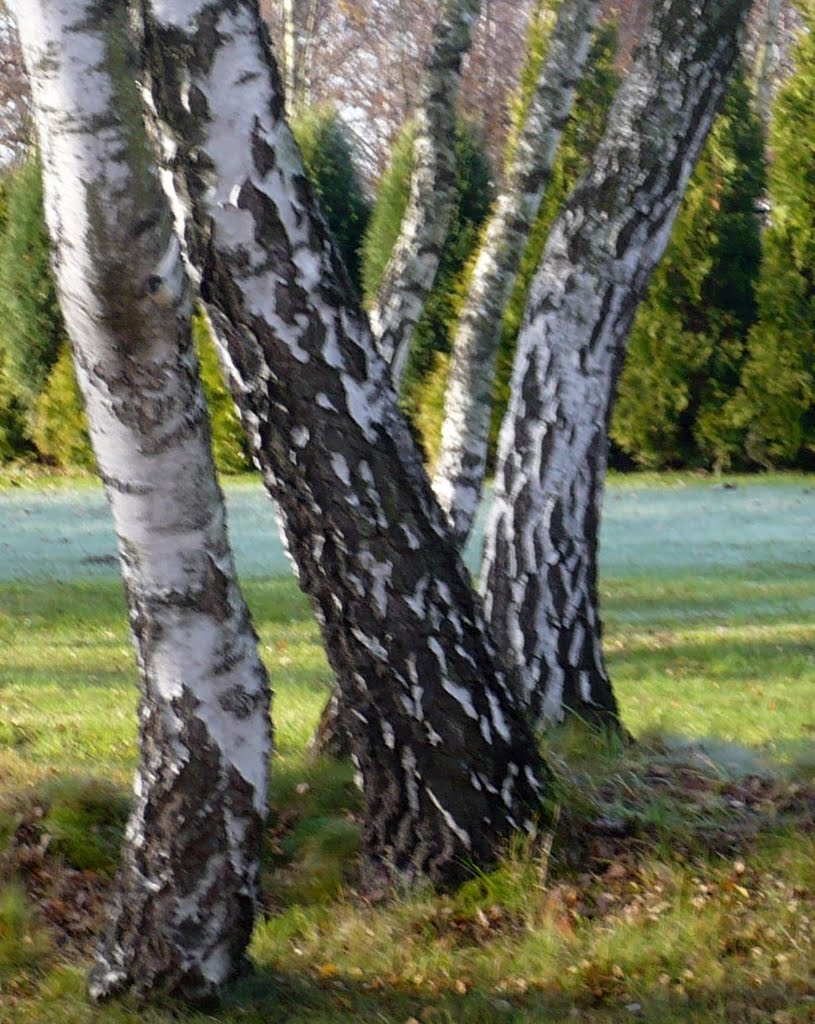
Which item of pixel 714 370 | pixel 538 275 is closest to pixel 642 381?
pixel 714 370

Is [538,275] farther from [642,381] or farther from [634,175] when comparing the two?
[642,381]

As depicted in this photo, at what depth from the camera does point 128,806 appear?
4902 millimetres

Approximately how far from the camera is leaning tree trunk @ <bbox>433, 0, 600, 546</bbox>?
656cm

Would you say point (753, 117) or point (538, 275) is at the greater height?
point (753, 117)

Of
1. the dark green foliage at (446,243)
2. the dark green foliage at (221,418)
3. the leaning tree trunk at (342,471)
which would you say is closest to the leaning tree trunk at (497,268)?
the leaning tree trunk at (342,471)

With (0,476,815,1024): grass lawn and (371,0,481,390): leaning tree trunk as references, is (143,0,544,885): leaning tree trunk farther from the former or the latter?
(371,0,481,390): leaning tree trunk

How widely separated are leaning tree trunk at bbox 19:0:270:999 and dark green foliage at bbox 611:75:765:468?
13634mm

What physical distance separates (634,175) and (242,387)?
2.04 m

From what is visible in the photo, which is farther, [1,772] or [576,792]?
[1,772]

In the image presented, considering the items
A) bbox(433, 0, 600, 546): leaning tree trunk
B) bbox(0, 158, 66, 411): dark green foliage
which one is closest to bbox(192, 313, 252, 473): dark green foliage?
bbox(0, 158, 66, 411): dark green foliage

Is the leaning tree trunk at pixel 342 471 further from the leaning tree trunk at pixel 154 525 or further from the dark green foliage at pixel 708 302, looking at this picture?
the dark green foliage at pixel 708 302

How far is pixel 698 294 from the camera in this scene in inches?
656

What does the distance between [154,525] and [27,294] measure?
52.3ft

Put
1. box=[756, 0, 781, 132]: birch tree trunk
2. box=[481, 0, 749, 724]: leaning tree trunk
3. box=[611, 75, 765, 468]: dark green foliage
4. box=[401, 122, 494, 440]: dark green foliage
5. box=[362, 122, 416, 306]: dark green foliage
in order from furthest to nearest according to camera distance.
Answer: box=[756, 0, 781, 132]: birch tree trunk < box=[401, 122, 494, 440]: dark green foliage < box=[362, 122, 416, 306]: dark green foliage < box=[611, 75, 765, 468]: dark green foliage < box=[481, 0, 749, 724]: leaning tree trunk
